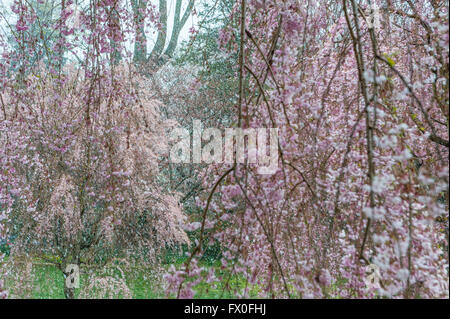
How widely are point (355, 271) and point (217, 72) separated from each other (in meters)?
6.04

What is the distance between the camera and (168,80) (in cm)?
708

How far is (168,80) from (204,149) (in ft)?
5.96

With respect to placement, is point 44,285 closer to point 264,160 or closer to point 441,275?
point 264,160

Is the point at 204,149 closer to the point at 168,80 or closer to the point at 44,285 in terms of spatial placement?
the point at 168,80

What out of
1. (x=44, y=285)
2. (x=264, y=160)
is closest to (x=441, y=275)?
(x=264, y=160)

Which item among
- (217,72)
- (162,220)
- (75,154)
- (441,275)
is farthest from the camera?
(217,72)

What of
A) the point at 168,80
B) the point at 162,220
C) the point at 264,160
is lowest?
the point at 162,220

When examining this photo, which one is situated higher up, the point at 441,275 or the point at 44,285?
the point at 441,275

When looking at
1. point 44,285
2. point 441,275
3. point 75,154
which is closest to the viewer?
point 441,275

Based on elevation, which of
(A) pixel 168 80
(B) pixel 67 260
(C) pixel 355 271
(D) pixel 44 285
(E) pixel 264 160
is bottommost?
(D) pixel 44 285
